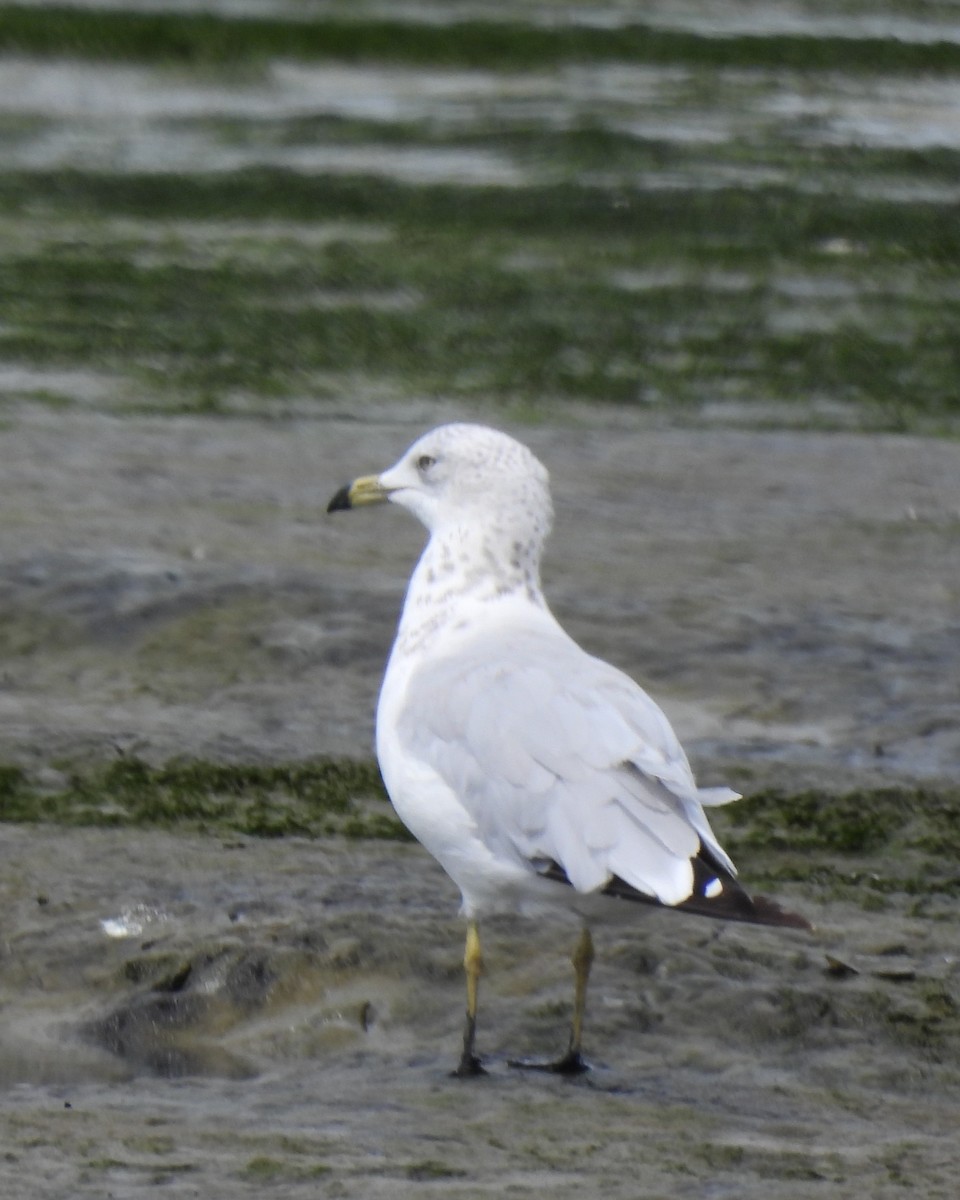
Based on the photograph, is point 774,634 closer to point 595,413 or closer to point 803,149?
point 595,413

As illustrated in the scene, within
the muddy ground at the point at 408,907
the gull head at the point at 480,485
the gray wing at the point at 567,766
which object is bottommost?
the muddy ground at the point at 408,907

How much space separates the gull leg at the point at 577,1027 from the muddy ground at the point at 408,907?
42mm

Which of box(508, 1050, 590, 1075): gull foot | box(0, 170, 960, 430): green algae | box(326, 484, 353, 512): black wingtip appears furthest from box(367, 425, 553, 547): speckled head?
box(0, 170, 960, 430): green algae

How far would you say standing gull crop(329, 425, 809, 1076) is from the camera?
3.45 m

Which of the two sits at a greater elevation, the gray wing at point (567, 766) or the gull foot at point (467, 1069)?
the gray wing at point (567, 766)

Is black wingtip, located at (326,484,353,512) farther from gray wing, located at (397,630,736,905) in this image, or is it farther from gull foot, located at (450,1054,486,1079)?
gull foot, located at (450,1054,486,1079)

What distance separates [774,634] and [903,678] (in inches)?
15.6

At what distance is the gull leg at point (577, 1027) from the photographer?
12.2 feet

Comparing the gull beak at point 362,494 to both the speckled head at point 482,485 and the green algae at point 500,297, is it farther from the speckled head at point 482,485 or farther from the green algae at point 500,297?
the green algae at point 500,297

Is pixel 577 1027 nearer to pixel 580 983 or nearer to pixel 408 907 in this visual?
pixel 580 983

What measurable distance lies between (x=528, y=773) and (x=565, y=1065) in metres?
0.48

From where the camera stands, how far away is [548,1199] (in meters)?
3.14

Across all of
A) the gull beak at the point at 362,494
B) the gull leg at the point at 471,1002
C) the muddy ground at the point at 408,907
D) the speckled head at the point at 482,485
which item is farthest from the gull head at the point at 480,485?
the gull leg at the point at 471,1002

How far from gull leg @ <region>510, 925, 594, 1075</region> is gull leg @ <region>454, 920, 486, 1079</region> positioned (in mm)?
112
